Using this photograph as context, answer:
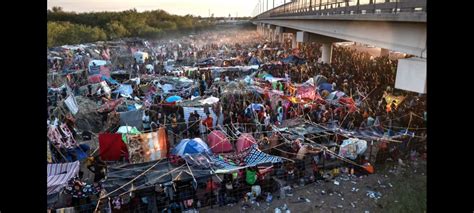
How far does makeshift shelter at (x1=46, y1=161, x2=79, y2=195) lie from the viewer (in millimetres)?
7676

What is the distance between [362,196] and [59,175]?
7391 millimetres

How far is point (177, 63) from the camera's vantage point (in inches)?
1332

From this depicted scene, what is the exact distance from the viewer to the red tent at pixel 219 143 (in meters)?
10.6

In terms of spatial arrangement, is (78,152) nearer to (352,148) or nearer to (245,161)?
(245,161)

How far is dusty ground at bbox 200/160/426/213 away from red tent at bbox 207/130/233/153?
207 cm

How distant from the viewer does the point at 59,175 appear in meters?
8.20

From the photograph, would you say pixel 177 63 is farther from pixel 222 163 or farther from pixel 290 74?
pixel 222 163

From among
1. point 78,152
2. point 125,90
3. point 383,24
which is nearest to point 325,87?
point 383,24

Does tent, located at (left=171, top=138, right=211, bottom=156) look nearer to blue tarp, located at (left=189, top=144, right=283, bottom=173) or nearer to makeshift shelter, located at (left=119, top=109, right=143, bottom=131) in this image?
blue tarp, located at (left=189, top=144, right=283, bottom=173)

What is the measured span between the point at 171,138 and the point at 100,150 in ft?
9.76

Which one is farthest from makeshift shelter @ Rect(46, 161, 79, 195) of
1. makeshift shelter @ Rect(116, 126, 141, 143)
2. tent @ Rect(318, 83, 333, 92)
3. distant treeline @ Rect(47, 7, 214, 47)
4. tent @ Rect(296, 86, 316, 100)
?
distant treeline @ Rect(47, 7, 214, 47)

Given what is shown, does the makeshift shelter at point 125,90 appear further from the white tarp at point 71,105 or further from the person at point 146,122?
the person at point 146,122

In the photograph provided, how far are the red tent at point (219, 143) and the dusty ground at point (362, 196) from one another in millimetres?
2066
